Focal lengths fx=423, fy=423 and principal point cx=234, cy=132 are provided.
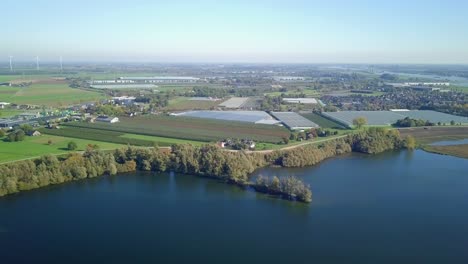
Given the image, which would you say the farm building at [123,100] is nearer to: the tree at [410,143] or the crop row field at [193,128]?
the crop row field at [193,128]

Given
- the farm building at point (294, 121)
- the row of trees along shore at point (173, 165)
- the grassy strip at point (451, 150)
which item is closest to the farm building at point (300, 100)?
the farm building at point (294, 121)

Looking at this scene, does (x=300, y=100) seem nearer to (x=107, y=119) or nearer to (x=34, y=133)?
(x=107, y=119)

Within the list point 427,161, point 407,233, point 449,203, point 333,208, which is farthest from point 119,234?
point 427,161

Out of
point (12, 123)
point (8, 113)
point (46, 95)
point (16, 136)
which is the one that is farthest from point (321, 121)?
point (46, 95)

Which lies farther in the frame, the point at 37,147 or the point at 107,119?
the point at 107,119

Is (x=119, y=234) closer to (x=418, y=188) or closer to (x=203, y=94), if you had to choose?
(x=418, y=188)

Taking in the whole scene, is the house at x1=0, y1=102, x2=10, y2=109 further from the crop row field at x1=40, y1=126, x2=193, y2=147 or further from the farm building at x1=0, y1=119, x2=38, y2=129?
the crop row field at x1=40, y1=126, x2=193, y2=147

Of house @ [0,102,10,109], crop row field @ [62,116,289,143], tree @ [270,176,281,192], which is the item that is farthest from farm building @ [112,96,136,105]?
tree @ [270,176,281,192]
